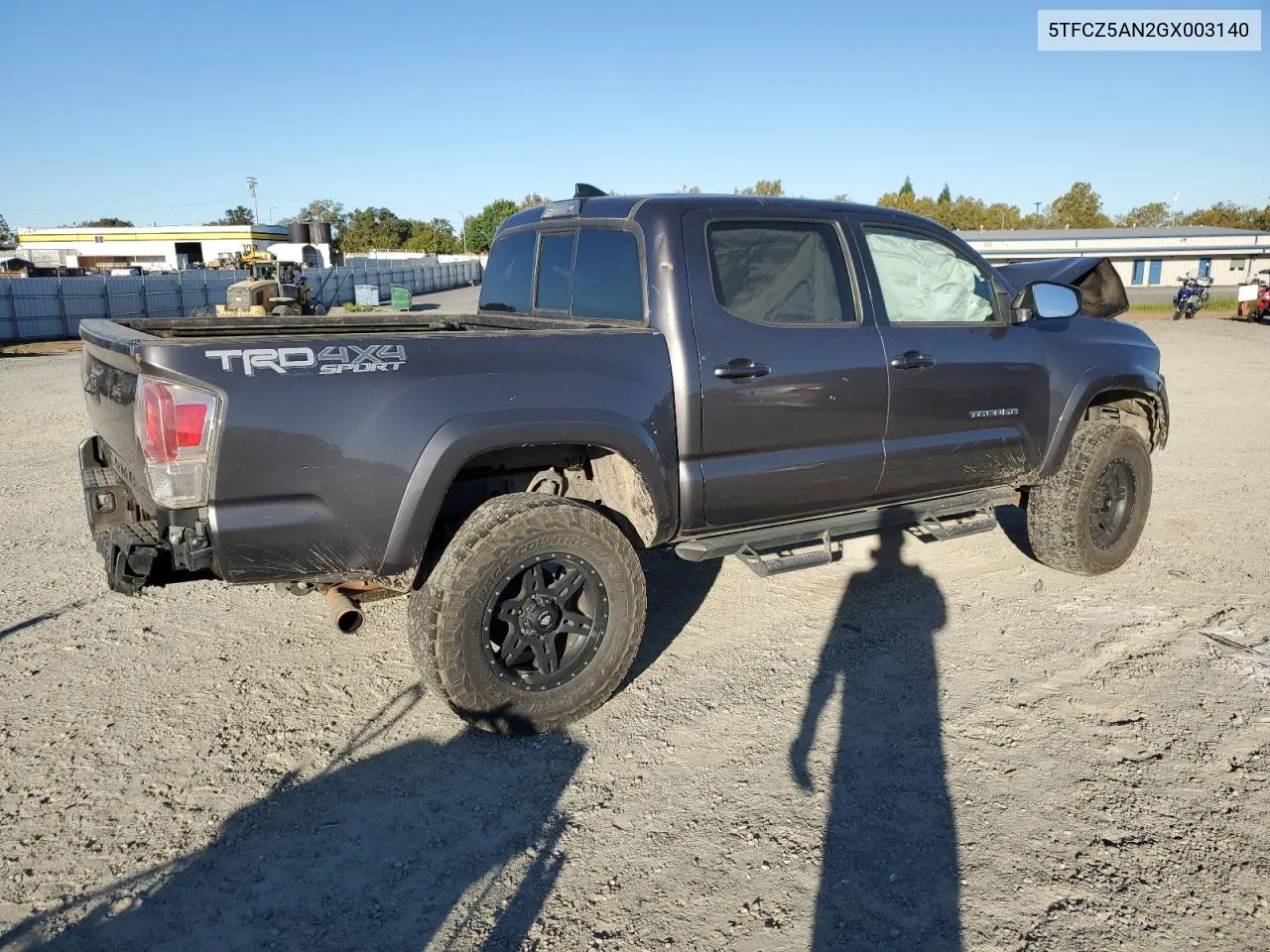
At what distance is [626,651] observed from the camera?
383cm

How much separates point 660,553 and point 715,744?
257 centimetres

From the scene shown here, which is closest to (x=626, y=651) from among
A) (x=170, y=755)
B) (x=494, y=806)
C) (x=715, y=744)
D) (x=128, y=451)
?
(x=715, y=744)

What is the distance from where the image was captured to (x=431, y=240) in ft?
294

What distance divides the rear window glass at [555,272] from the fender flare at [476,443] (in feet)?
3.86

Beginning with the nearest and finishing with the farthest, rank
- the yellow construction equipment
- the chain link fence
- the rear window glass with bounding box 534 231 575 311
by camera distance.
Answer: the rear window glass with bounding box 534 231 575 311 → the yellow construction equipment → the chain link fence

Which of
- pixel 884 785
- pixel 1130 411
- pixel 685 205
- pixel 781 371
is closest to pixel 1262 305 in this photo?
pixel 1130 411

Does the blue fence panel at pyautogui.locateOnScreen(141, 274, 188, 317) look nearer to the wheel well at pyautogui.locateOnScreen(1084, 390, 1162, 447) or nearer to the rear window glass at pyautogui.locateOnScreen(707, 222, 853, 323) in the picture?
the rear window glass at pyautogui.locateOnScreen(707, 222, 853, 323)

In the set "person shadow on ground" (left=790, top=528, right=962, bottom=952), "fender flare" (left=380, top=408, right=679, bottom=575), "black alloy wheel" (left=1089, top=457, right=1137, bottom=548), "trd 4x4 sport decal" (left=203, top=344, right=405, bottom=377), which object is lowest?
"person shadow on ground" (left=790, top=528, right=962, bottom=952)

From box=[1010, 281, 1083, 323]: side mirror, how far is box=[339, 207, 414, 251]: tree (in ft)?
294

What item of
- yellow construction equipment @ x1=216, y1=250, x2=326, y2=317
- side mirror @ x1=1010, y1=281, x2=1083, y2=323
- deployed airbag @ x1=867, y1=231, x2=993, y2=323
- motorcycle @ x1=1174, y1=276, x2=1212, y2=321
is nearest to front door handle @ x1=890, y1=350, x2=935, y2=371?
deployed airbag @ x1=867, y1=231, x2=993, y2=323

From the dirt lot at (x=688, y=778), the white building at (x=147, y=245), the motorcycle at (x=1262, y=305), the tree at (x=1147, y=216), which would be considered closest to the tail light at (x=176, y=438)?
the dirt lot at (x=688, y=778)

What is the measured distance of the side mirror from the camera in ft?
15.9

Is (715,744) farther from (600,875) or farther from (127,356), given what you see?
(127,356)

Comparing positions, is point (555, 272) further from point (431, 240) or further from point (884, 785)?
point (431, 240)
